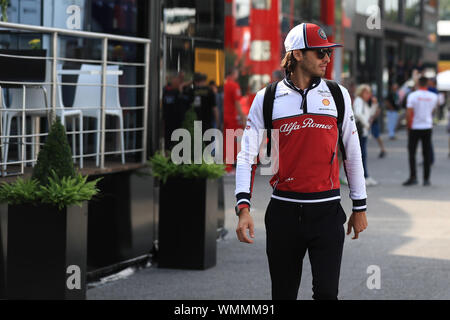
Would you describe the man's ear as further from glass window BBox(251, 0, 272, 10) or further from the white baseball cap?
glass window BBox(251, 0, 272, 10)

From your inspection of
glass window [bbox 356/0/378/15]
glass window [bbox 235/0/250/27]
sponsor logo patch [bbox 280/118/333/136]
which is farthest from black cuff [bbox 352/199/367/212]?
glass window [bbox 356/0/378/15]

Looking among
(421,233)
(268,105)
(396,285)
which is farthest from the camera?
(421,233)

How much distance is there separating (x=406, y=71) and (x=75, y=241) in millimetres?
36893

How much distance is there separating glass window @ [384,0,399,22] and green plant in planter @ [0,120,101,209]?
1385 inches

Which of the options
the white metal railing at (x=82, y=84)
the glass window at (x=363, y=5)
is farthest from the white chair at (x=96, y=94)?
the glass window at (x=363, y=5)

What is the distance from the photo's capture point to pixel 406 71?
41906mm

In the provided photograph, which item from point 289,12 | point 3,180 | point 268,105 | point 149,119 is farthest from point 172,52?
point 289,12

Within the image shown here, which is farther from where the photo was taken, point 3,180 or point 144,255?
point 144,255

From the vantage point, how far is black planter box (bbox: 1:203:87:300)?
6.31m

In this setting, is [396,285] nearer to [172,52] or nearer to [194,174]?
[194,174]

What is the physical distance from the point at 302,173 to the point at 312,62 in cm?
58

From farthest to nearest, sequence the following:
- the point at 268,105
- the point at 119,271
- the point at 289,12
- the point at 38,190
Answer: the point at 289,12 → the point at 119,271 → the point at 38,190 → the point at 268,105

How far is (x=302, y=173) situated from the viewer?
4797mm

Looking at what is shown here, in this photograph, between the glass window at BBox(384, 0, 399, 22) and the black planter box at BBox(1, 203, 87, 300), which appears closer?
the black planter box at BBox(1, 203, 87, 300)
